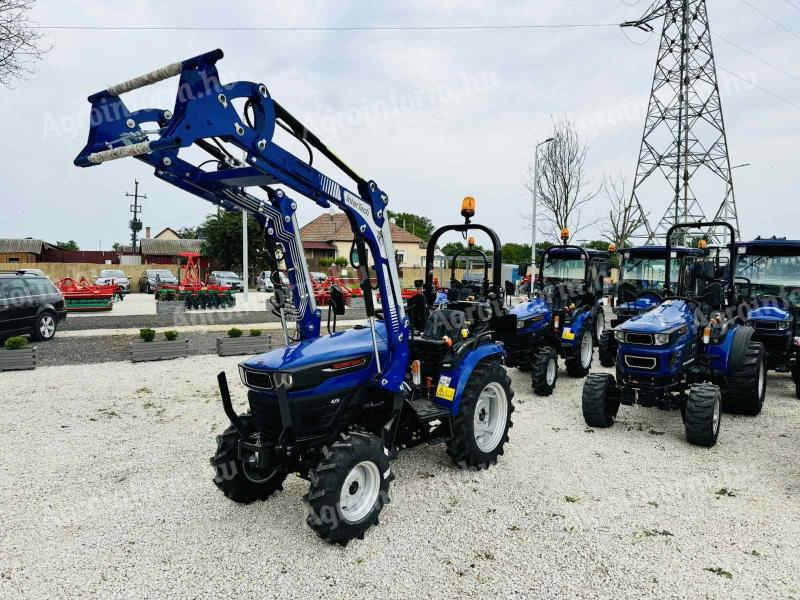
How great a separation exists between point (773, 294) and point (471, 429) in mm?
6774

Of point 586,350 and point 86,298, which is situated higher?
point 86,298

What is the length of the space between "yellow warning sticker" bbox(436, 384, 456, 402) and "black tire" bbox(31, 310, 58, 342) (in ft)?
37.9

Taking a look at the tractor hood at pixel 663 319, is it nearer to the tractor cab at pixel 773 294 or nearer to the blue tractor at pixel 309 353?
the tractor cab at pixel 773 294

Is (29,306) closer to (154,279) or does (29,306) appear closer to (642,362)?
(642,362)

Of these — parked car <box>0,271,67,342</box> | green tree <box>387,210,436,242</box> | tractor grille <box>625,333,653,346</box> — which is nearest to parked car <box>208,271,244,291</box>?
parked car <box>0,271,67,342</box>

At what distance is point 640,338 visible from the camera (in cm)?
583

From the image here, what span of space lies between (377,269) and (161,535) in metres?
2.50

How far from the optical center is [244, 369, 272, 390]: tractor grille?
143 inches

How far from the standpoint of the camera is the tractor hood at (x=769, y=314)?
752cm

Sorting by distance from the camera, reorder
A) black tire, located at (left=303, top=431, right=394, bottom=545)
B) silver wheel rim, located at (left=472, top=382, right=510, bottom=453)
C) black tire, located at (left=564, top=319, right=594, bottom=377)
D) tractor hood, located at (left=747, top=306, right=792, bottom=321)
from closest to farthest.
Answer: black tire, located at (left=303, top=431, right=394, bottom=545), silver wheel rim, located at (left=472, top=382, right=510, bottom=453), tractor hood, located at (left=747, top=306, right=792, bottom=321), black tire, located at (left=564, top=319, right=594, bottom=377)

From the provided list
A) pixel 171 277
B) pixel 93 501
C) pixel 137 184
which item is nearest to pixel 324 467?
pixel 93 501

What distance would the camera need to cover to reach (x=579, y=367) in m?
8.77

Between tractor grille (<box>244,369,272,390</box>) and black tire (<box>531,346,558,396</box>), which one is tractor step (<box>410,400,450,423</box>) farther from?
black tire (<box>531,346,558,396</box>)

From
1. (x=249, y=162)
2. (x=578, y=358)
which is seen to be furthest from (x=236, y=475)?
(x=578, y=358)
